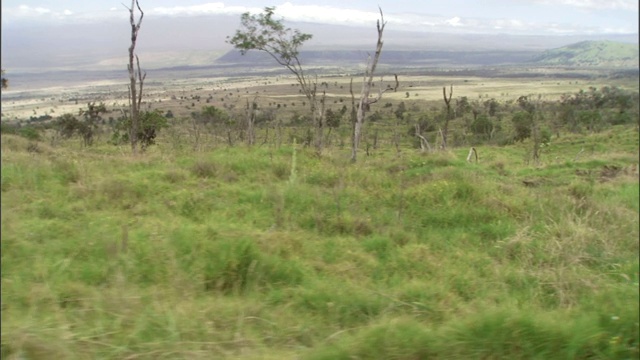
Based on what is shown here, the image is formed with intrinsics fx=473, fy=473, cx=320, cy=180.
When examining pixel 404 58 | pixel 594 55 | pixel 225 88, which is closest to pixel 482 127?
pixel 404 58

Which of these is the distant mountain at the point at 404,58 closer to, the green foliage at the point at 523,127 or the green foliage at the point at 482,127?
the green foliage at the point at 523,127

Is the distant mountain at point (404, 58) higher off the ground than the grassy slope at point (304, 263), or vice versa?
the distant mountain at point (404, 58)

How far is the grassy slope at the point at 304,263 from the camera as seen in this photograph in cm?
274

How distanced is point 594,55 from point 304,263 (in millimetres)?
11408

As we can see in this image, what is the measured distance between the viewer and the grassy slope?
8.98ft

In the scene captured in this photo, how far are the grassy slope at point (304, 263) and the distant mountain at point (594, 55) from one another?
202cm

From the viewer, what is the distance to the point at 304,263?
4.25 m

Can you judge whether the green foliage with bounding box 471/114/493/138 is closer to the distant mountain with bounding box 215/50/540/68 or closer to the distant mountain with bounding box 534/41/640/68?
the distant mountain with bounding box 215/50/540/68

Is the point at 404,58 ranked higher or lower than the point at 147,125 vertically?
higher

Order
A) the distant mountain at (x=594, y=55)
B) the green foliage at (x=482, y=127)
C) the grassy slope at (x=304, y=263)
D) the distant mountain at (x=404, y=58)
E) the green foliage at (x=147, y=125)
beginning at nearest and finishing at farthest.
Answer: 1. the grassy slope at (x=304, y=263)
2. the distant mountain at (x=594, y=55)
3. the distant mountain at (x=404, y=58)
4. the green foliage at (x=147, y=125)
5. the green foliage at (x=482, y=127)

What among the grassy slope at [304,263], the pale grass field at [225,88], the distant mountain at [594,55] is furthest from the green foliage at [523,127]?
the grassy slope at [304,263]

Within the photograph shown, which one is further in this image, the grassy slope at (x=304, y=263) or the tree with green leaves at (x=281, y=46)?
the tree with green leaves at (x=281, y=46)

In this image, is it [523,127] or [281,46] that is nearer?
[281,46]

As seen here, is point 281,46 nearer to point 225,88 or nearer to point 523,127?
point 225,88
